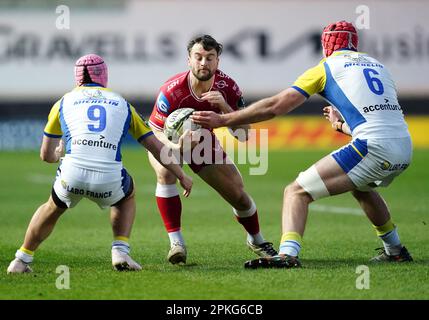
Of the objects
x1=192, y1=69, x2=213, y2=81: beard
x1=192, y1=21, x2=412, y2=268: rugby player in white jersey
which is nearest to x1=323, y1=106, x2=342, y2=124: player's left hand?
x1=192, y1=21, x2=412, y2=268: rugby player in white jersey

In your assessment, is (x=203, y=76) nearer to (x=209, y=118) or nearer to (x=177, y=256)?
(x=209, y=118)

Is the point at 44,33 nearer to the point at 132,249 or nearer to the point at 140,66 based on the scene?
the point at 140,66

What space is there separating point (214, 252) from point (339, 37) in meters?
2.57

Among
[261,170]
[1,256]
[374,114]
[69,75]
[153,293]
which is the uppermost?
[69,75]

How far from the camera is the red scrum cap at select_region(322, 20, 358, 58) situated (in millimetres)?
7879

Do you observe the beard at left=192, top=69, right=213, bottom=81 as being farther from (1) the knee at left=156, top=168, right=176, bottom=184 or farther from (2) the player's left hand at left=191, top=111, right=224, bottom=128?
(1) the knee at left=156, top=168, right=176, bottom=184

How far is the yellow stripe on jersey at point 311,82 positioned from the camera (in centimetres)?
749

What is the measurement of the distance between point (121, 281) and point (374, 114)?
8.39ft

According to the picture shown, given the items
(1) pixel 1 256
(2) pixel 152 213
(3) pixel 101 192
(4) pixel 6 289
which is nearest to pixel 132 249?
(1) pixel 1 256

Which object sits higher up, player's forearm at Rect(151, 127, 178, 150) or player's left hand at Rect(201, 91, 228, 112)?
player's left hand at Rect(201, 91, 228, 112)

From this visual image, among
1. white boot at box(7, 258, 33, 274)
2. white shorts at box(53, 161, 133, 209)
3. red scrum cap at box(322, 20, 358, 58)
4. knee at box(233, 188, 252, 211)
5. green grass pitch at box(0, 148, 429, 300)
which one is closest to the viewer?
green grass pitch at box(0, 148, 429, 300)

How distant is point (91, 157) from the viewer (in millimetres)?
7383

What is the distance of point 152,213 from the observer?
1349cm

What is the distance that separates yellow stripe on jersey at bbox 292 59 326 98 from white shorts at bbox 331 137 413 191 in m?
0.56
